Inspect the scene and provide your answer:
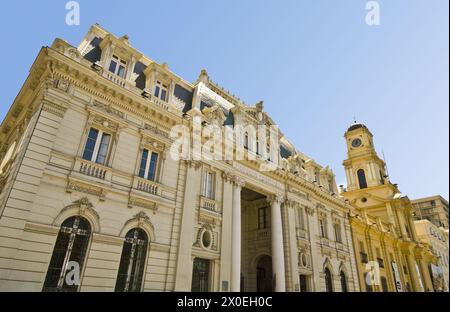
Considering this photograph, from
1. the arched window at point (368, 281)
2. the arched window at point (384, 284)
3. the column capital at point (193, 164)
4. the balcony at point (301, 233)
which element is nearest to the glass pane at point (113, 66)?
the column capital at point (193, 164)

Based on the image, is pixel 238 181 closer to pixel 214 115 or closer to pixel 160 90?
pixel 214 115

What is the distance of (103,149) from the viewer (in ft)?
48.0

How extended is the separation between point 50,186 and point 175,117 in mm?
7814

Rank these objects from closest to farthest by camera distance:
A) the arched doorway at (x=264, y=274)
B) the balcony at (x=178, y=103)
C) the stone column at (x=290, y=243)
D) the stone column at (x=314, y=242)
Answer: the balcony at (x=178, y=103), the stone column at (x=290, y=243), the stone column at (x=314, y=242), the arched doorway at (x=264, y=274)

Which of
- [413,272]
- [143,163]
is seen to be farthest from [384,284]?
[143,163]

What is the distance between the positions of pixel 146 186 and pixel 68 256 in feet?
15.9

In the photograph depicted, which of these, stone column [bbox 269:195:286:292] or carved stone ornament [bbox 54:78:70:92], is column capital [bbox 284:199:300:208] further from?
carved stone ornament [bbox 54:78:70:92]

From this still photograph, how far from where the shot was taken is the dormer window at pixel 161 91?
18.2 m

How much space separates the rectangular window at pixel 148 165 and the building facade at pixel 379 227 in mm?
23756

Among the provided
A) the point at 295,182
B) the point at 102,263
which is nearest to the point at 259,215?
the point at 295,182

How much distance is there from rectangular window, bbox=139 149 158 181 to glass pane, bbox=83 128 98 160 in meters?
2.64

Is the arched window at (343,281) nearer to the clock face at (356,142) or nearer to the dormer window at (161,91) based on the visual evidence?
the dormer window at (161,91)

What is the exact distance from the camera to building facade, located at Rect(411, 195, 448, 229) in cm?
8038

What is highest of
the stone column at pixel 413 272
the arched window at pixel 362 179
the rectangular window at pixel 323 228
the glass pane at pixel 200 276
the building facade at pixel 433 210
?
the building facade at pixel 433 210
